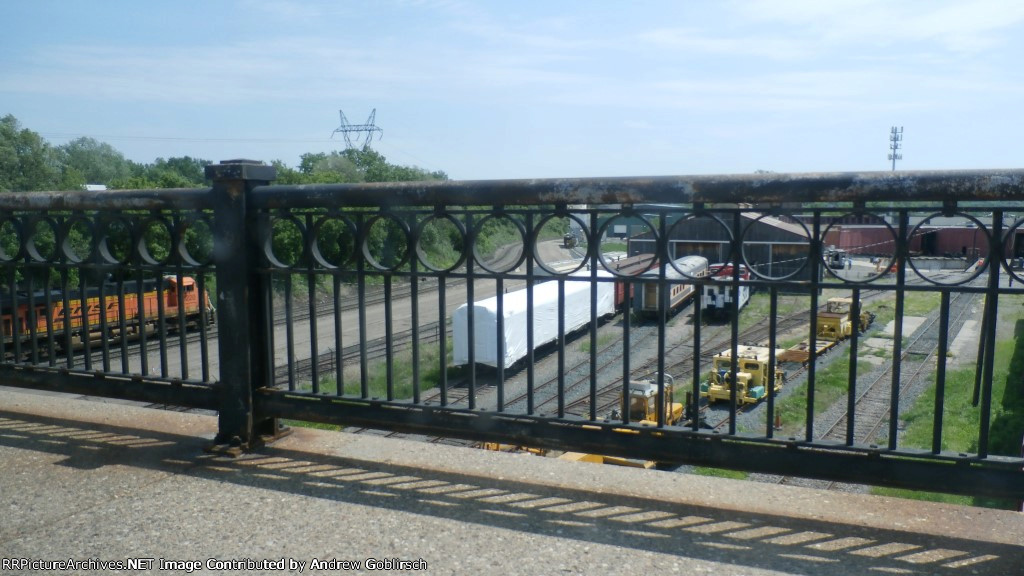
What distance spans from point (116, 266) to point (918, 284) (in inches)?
154

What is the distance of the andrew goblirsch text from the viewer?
9.55 feet

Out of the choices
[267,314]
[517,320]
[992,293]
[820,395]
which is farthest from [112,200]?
[820,395]

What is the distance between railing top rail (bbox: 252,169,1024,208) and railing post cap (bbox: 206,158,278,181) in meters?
0.12

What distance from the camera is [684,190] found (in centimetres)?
329

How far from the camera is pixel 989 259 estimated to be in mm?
2908

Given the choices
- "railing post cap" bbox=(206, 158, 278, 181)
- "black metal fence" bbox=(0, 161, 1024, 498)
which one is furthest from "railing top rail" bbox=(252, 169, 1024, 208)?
"railing post cap" bbox=(206, 158, 278, 181)

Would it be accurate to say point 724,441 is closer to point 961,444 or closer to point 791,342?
point 961,444

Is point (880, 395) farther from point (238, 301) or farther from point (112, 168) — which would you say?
point (112, 168)

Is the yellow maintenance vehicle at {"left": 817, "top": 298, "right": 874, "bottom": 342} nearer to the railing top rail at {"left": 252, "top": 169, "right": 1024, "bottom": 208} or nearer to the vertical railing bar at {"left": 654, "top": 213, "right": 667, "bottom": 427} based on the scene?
the vertical railing bar at {"left": 654, "top": 213, "right": 667, "bottom": 427}

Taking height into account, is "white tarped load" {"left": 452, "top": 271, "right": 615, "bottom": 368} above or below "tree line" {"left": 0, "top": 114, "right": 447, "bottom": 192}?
below

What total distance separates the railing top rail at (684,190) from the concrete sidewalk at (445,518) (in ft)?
4.18

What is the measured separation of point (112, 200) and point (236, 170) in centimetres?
83

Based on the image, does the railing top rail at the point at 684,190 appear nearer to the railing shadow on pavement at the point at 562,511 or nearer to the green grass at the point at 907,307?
the railing shadow on pavement at the point at 562,511

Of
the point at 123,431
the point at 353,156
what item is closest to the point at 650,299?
the point at 123,431
